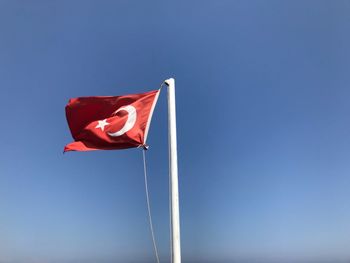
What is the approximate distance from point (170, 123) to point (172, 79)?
951 millimetres

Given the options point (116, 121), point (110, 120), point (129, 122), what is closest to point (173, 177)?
point (129, 122)

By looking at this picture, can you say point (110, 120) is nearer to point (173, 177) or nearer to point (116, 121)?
point (116, 121)

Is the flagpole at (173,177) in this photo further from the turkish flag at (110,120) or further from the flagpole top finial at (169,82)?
the turkish flag at (110,120)

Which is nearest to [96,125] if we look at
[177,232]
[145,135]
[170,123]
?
[145,135]

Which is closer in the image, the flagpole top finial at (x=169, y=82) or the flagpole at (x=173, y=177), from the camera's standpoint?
the flagpole at (x=173, y=177)

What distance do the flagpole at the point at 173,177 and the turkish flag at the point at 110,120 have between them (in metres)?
0.55

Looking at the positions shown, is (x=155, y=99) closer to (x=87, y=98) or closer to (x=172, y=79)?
(x=172, y=79)

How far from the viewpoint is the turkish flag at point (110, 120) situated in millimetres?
8234

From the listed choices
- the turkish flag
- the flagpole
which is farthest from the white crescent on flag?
the flagpole

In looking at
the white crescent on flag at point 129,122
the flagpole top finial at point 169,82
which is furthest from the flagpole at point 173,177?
the white crescent on flag at point 129,122

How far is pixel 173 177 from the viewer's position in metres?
7.47

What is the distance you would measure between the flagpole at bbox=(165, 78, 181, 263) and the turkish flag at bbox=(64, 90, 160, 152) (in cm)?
55

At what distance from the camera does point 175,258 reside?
7.16 m

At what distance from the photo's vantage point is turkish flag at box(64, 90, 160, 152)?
324 inches
